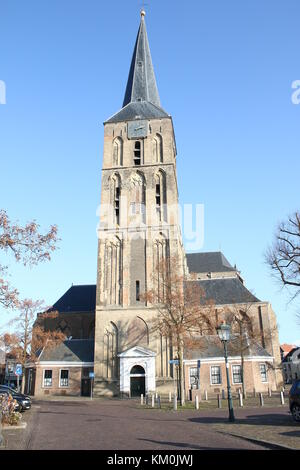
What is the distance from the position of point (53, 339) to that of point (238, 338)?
755 inches

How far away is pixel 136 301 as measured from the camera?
35781mm

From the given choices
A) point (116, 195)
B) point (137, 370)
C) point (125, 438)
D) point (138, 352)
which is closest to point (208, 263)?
point (116, 195)

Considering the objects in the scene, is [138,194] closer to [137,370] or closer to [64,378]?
[137,370]

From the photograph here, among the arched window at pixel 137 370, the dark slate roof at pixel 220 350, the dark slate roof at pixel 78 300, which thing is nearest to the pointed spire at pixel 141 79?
the dark slate roof at pixel 78 300

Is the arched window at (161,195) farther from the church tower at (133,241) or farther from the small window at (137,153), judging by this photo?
the small window at (137,153)

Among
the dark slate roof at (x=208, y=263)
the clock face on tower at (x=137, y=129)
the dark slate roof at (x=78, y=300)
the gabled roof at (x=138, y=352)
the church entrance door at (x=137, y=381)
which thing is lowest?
the church entrance door at (x=137, y=381)

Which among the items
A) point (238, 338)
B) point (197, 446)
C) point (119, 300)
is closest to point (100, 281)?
point (119, 300)

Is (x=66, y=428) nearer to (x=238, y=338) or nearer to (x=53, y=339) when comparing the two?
(x=238, y=338)

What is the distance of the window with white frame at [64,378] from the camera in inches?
1442

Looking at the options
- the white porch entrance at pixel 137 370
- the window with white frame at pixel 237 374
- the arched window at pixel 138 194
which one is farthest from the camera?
the arched window at pixel 138 194

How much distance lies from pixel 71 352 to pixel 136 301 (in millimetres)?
9133

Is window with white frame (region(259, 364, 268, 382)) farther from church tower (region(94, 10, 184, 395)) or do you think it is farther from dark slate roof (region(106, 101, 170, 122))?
dark slate roof (region(106, 101, 170, 122))

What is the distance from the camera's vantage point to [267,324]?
135 feet

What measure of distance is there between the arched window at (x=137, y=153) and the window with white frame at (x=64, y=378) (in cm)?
2268
